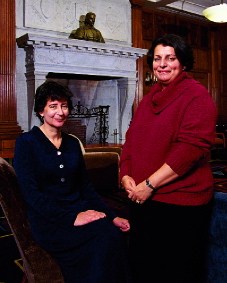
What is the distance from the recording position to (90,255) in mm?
1517

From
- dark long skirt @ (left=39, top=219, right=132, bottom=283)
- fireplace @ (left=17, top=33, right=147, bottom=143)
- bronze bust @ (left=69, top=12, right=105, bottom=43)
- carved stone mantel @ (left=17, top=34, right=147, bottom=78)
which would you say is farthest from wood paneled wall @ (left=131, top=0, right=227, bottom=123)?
dark long skirt @ (left=39, top=219, right=132, bottom=283)

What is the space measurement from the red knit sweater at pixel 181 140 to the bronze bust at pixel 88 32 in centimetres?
492

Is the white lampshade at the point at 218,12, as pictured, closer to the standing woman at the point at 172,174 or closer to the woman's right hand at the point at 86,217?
the standing woman at the point at 172,174

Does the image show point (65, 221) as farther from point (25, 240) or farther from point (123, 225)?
point (123, 225)

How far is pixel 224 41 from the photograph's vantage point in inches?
348

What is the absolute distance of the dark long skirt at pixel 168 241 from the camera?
1410mm

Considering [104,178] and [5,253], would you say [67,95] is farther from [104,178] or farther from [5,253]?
[104,178]

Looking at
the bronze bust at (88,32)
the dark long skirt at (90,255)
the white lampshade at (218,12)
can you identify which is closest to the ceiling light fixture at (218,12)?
the white lampshade at (218,12)

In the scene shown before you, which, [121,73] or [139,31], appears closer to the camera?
[121,73]

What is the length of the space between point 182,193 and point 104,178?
3.43m

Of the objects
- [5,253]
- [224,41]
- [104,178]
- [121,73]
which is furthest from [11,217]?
[224,41]

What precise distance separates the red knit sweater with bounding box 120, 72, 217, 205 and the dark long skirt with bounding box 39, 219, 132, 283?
287 millimetres

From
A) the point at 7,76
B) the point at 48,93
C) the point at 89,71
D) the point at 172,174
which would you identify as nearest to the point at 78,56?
the point at 89,71

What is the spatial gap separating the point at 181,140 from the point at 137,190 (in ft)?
0.91
